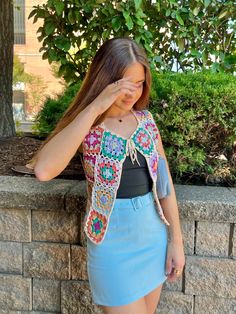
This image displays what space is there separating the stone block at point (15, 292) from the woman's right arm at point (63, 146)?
106 centimetres

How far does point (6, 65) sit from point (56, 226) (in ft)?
6.81

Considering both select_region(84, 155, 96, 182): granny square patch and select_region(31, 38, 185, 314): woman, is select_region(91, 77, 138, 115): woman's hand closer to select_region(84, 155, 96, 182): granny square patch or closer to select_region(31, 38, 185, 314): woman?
select_region(31, 38, 185, 314): woman

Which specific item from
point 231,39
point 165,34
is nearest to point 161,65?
point 165,34

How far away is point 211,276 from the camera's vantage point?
7.88 ft

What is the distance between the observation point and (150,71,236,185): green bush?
2.55 meters

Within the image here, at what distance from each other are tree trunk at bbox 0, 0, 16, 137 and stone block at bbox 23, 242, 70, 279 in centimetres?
189

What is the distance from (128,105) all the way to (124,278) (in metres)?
0.72

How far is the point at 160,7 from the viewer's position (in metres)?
3.32

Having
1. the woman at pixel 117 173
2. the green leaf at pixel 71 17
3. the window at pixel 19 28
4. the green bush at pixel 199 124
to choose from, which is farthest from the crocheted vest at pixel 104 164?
the window at pixel 19 28

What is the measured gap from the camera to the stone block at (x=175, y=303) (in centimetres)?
246

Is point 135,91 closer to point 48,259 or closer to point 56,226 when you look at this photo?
point 56,226

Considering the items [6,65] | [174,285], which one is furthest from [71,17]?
[174,285]

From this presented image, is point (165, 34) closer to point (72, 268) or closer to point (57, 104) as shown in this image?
point (57, 104)

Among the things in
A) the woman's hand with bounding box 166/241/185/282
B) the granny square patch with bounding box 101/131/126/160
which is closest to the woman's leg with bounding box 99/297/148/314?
the woman's hand with bounding box 166/241/185/282
